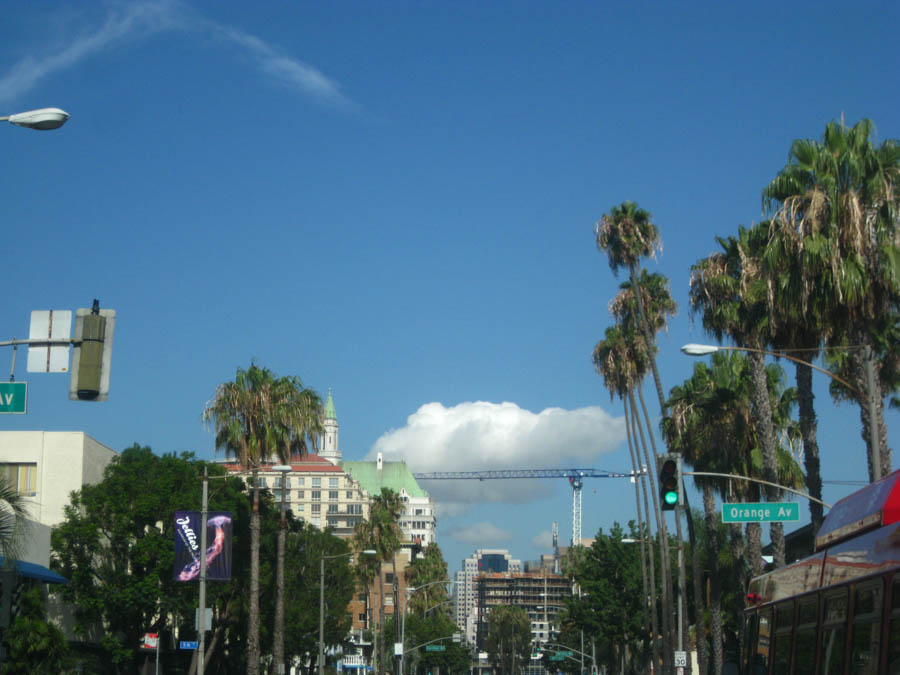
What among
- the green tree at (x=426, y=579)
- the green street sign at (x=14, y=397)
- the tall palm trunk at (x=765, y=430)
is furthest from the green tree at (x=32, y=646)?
the green tree at (x=426, y=579)

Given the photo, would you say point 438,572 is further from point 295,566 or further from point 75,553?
point 75,553

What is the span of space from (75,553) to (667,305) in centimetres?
3280

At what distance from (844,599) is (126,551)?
1770 inches

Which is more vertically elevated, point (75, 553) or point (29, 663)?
point (75, 553)

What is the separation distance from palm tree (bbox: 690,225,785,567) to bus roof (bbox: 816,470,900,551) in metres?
20.8

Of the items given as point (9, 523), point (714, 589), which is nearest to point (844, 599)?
point (9, 523)

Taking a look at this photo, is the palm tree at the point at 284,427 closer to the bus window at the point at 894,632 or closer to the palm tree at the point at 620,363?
the palm tree at the point at 620,363

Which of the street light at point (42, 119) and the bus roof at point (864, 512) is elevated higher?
the street light at point (42, 119)

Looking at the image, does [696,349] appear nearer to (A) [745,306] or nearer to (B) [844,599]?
(A) [745,306]

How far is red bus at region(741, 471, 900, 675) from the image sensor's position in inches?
357

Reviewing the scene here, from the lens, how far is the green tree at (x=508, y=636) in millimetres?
181500

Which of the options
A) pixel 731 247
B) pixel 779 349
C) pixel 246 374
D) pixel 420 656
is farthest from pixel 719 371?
pixel 420 656

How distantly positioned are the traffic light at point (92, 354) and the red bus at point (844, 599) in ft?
31.4

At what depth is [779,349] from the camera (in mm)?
30672
